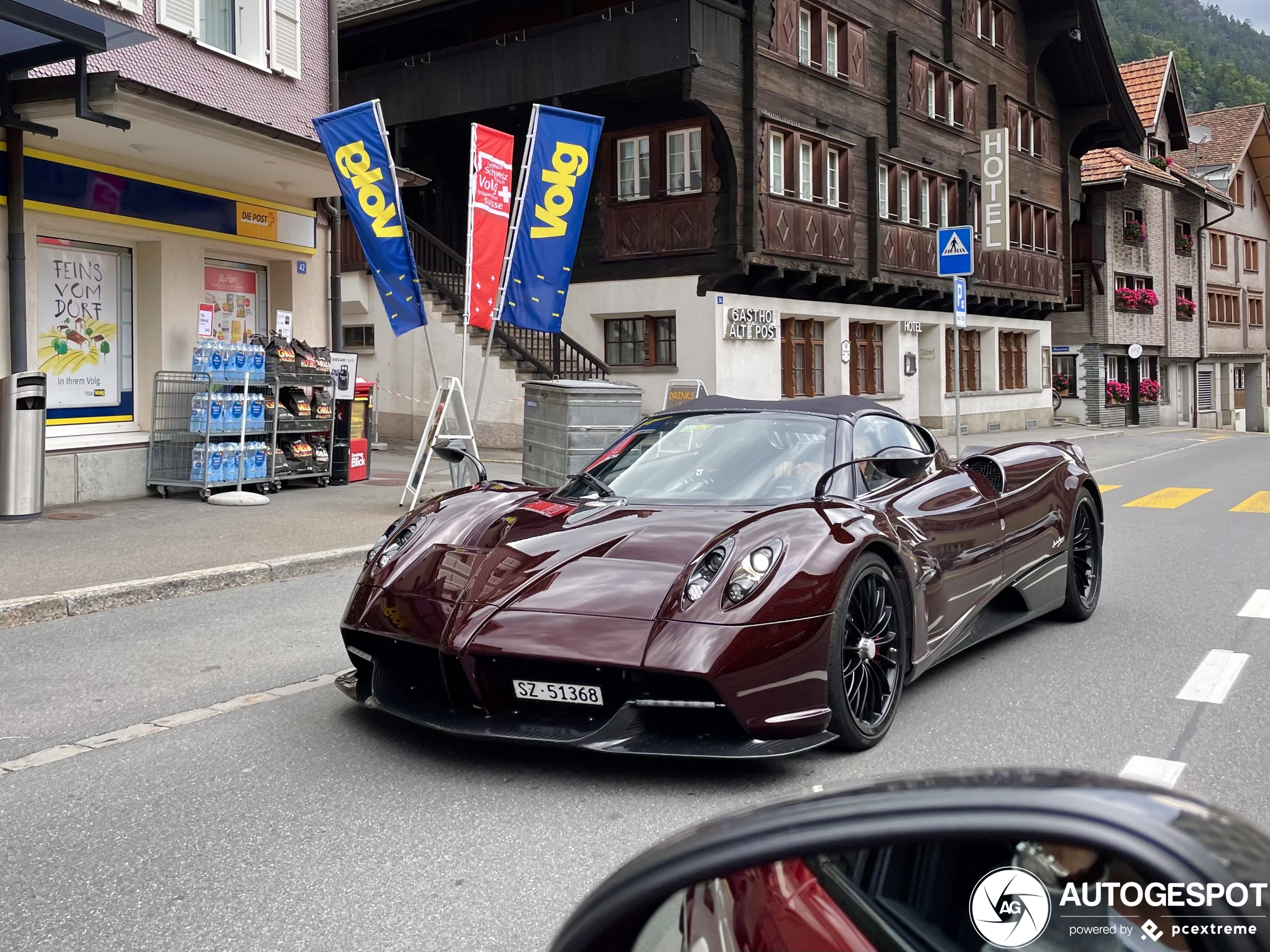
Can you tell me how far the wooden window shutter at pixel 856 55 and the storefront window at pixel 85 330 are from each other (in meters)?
17.3

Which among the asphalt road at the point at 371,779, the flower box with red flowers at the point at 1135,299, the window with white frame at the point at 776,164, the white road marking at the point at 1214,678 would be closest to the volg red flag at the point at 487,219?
the asphalt road at the point at 371,779

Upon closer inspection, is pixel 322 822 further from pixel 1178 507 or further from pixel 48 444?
pixel 1178 507

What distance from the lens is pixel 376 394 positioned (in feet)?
76.7

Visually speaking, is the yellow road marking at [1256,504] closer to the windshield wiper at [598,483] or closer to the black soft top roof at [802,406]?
the black soft top roof at [802,406]

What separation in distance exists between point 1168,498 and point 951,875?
579 inches

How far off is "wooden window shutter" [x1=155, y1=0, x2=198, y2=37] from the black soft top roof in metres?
10.2

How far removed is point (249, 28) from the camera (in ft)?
48.8

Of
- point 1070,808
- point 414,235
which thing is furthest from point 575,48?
point 1070,808

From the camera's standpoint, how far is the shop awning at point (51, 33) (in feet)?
31.4

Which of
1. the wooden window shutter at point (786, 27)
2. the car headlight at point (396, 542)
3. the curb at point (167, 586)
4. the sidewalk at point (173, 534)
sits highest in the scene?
the wooden window shutter at point (786, 27)

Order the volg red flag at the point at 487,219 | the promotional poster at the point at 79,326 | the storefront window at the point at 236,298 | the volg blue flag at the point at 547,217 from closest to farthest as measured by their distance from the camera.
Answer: the volg red flag at the point at 487,219 → the volg blue flag at the point at 547,217 → the promotional poster at the point at 79,326 → the storefront window at the point at 236,298

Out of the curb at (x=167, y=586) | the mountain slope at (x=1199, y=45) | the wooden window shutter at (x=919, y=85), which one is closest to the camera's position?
the curb at (x=167, y=586)

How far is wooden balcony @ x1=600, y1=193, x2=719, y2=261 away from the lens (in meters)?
22.8

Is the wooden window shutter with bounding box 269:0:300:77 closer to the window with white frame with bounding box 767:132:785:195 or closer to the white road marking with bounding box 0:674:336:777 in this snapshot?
the window with white frame with bounding box 767:132:785:195
